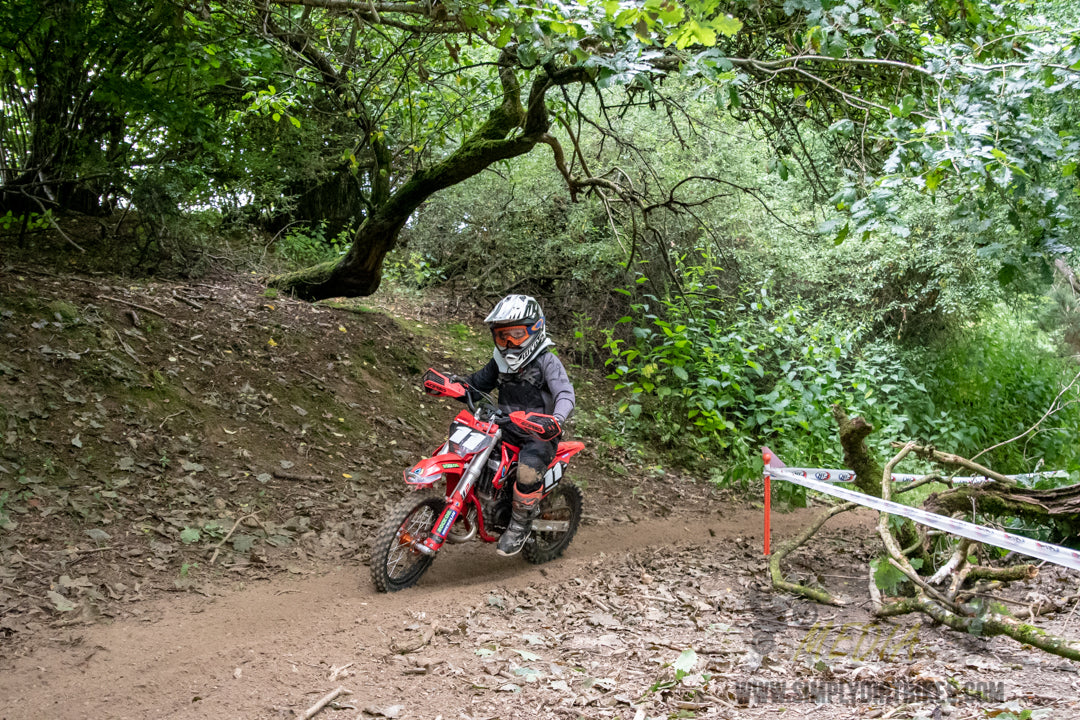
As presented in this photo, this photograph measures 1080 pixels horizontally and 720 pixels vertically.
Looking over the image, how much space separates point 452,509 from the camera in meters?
5.00

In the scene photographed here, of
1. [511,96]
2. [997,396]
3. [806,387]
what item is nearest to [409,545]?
[511,96]

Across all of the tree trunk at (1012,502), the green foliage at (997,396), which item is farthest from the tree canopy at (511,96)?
the green foliage at (997,396)

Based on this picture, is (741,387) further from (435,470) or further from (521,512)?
(435,470)

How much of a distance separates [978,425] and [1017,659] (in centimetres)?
865

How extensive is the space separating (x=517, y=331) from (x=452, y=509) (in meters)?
1.40

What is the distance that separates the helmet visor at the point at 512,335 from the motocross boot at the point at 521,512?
932 millimetres

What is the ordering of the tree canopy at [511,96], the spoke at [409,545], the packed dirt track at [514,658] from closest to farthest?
the packed dirt track at [514,658] → the tree canopy at [511,96] → the spoke at [409,545]

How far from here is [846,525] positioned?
24.6ft

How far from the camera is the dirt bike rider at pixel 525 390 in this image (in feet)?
17.4

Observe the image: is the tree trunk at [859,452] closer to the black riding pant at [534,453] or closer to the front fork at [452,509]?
the black riding pant at [534,453]

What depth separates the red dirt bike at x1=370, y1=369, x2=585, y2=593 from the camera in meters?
4.83

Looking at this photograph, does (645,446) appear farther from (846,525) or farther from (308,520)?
(308,520)

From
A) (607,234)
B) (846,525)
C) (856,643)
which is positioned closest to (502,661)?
(856,643)

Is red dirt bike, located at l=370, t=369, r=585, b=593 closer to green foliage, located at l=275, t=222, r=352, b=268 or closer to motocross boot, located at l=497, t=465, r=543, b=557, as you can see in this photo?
motocross boot, located at l=497, t=465, r=543, b=557
